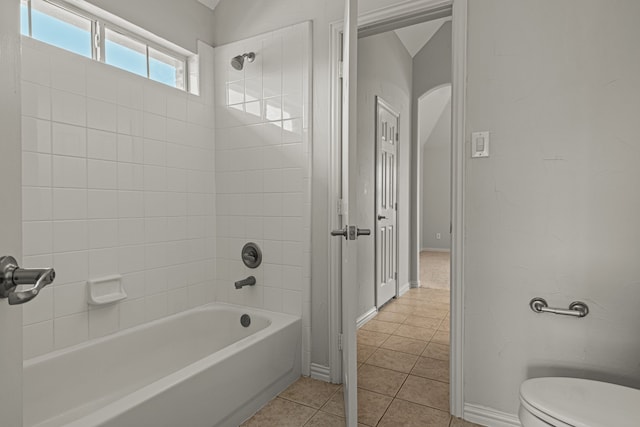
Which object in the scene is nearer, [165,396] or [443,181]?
[165,396]

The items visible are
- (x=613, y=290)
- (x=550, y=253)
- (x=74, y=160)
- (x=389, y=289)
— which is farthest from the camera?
(x=389, y=289)

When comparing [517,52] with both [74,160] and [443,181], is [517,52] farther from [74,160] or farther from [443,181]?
[443,181]

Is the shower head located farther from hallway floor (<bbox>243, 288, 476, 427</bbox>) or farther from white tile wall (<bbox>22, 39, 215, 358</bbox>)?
hallway floor (<bbox>243, 288, 476, 427</bbox>)

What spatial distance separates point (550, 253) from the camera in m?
1.63

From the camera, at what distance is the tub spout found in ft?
7.78

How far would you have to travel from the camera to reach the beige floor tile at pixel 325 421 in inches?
70.8

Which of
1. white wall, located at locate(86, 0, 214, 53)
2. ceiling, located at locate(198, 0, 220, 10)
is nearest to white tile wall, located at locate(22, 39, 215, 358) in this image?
white wall, located at locate(86, 0, 214, 53)

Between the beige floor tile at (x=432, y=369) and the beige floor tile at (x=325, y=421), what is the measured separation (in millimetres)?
717

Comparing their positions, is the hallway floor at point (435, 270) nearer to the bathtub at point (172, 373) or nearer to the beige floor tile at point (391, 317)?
the beige floor tile at point (391, 317)

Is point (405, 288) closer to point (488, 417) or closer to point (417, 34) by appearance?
point (488, 417)

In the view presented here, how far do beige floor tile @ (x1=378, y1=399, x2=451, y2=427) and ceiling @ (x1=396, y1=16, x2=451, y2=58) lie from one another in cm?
355

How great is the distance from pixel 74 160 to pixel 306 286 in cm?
142

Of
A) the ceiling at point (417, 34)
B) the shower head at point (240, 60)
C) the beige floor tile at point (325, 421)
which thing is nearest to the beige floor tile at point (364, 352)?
the beige floor tile at point (325, 421)

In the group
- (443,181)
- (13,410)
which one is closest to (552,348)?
(13,410)
